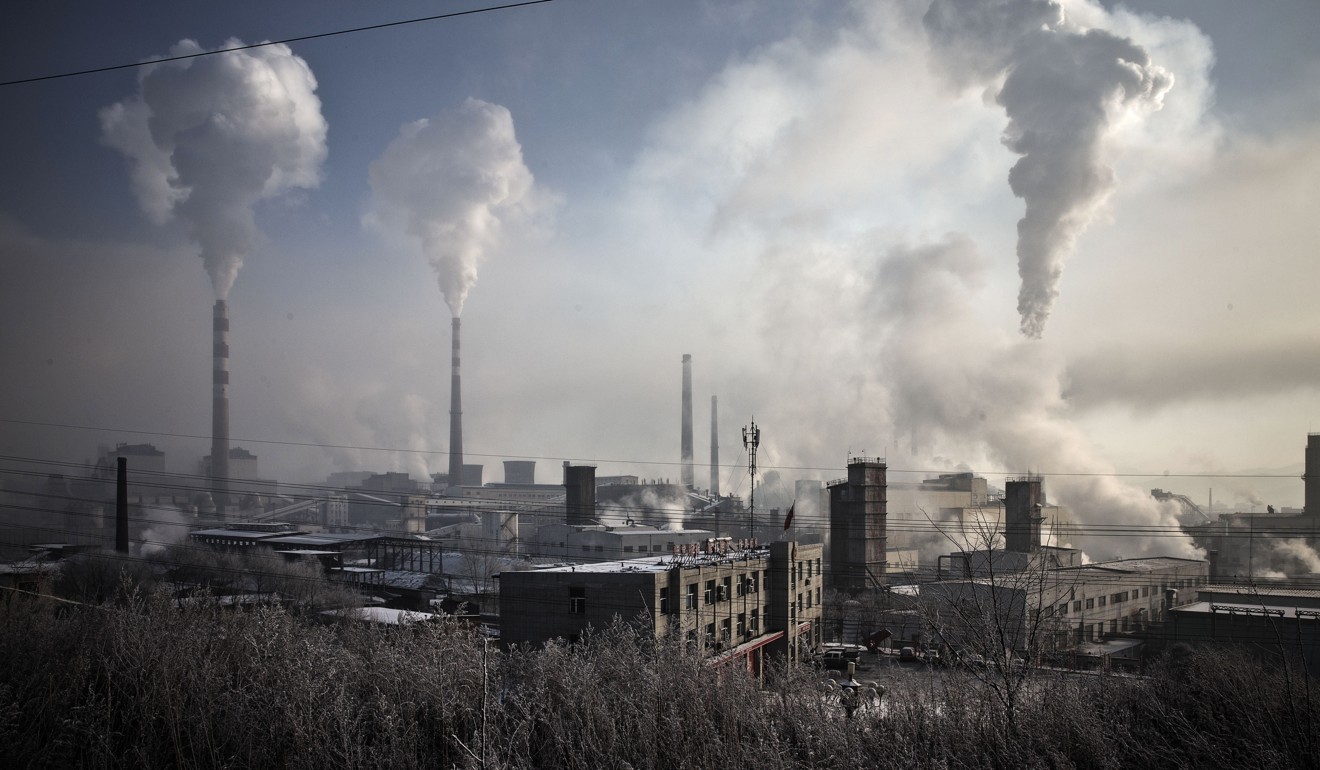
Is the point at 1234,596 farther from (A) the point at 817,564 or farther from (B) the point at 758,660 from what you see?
(B) the point at 758,660

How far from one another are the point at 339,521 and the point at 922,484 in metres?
53.2

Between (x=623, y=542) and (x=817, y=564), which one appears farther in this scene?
(x=623, y=542)

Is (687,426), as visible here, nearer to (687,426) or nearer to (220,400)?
(687,426)

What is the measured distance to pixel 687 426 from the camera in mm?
77312

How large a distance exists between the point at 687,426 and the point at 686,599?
59.0 metres

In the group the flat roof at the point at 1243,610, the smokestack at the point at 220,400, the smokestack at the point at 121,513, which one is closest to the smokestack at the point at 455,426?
the smokestack at the point at 220,400

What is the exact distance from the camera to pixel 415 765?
591 cm

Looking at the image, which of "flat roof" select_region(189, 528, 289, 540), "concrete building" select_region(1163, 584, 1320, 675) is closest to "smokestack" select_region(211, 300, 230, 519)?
"flat roof" select_region(189, 528, 289, 540)

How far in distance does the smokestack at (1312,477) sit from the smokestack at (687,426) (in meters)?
47.1

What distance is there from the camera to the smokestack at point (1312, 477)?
43.6m

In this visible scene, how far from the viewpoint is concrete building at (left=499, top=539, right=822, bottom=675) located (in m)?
17.4

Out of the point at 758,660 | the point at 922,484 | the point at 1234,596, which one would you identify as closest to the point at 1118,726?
the point at 758,660

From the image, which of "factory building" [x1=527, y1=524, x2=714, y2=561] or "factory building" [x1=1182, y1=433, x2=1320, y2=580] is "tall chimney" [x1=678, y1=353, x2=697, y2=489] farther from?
"factory building" [x1=1182, y1=433, x2=1320, y2=580]

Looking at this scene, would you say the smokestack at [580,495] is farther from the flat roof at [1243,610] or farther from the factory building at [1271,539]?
the factory building at [1271,539]
